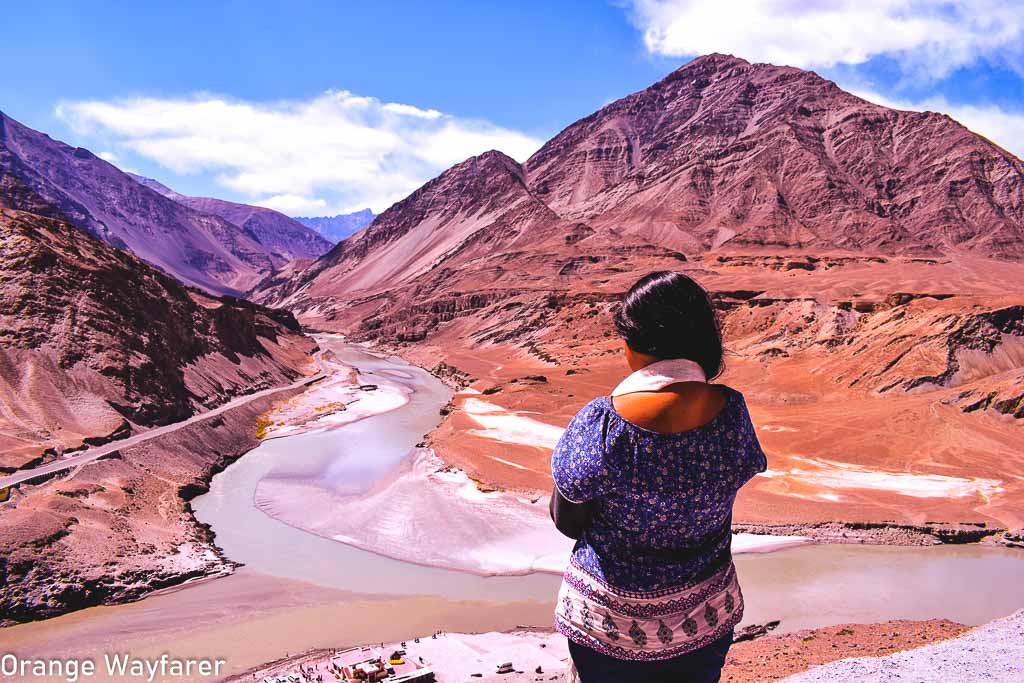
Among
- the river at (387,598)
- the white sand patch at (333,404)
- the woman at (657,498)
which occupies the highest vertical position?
the woman at (657,498)

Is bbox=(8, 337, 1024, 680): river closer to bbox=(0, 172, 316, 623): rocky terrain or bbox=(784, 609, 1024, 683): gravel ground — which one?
bbox=(0, 172, 316, 623): rocky terrain

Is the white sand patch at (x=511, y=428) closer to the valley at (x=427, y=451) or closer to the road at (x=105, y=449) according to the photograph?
the valley at (x=427, y=451)

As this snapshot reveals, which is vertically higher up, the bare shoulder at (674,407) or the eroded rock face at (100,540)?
the bare shoulder at (674,407)

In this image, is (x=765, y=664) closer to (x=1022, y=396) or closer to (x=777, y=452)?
(x=777, y=452)

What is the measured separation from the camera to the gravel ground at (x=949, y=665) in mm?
6102

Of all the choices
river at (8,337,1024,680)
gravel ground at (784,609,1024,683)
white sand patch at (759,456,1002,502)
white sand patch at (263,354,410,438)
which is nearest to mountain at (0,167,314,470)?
white sand patch at (263,354,410,438)

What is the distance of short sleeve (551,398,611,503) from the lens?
2334mm

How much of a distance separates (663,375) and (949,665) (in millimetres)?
6355

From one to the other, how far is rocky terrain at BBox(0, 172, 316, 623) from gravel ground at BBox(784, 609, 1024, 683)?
48.4ft

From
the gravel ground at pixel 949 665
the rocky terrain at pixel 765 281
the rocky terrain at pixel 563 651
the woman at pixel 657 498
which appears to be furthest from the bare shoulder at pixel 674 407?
the rocky terrain at pixel 563 651

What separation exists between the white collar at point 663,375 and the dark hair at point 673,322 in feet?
0.19

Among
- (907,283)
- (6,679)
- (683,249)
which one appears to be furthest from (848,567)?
(683,249)

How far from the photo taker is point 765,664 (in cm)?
1021

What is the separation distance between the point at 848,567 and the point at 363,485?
1615 centimetres
